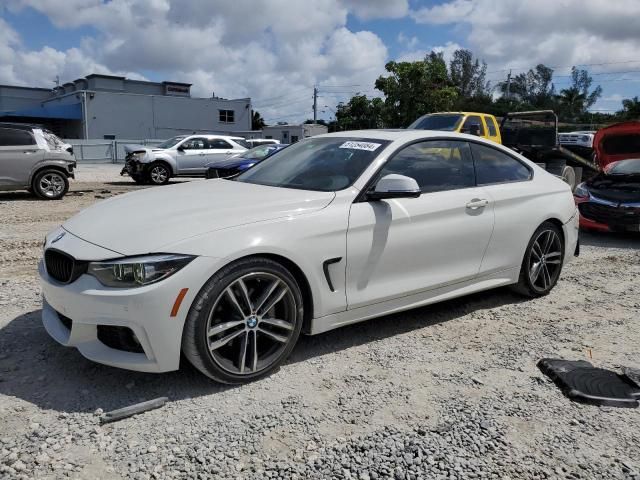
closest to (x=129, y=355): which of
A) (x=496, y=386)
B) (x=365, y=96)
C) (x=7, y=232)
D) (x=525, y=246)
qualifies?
(x=496, y=386)

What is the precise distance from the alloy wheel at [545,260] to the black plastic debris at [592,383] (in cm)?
138

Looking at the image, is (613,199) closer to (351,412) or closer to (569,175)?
(569,175)

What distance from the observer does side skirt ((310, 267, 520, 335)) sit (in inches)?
142

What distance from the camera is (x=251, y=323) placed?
3.27 meters

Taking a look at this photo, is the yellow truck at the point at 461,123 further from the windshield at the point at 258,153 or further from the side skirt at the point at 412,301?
the side skirt at the point at 412,301

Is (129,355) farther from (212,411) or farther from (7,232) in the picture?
(7,232)

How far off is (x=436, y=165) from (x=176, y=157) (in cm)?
1370

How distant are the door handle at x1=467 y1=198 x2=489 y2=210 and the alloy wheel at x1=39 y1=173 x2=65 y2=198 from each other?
10357mm

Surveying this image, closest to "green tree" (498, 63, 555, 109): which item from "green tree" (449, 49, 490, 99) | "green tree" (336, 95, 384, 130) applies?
"green tree" (449, 49, 490, 99)

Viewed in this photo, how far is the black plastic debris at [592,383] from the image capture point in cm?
324

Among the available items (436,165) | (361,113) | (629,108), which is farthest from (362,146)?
(629,108)

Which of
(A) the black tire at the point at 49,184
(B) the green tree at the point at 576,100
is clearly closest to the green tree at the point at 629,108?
(B) the green tree at the point at 576,100

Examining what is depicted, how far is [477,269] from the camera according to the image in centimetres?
447

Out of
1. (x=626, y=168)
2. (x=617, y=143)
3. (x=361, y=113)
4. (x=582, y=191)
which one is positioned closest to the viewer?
(x=582, y=191)
